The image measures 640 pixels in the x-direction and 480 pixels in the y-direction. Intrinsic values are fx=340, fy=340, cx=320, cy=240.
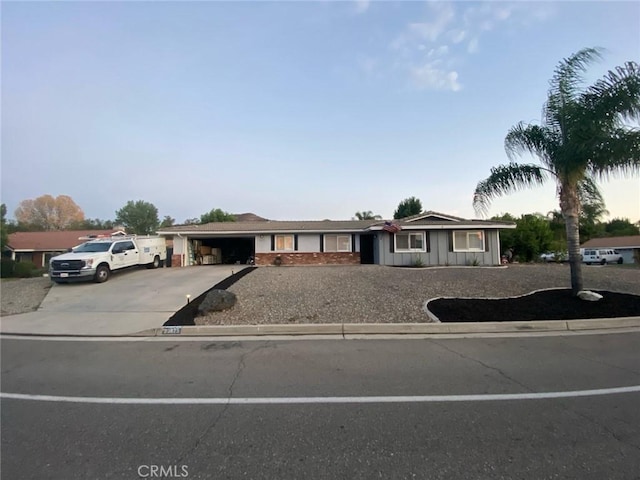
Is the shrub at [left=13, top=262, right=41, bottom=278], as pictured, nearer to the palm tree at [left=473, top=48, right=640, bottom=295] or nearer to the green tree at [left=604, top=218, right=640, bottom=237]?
the palm tree at [left=473, top=48, right=640, bottom=295]

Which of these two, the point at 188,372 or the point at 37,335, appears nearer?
the point at 188,372

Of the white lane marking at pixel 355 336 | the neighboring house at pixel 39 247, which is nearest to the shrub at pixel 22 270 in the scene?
the neighboring house at pixel 39 247

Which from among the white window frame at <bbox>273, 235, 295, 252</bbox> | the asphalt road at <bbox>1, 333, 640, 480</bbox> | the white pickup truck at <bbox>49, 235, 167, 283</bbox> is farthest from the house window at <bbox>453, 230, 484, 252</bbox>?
the white pickup truck at <bbox>49, 235, 167, 283</bbox>

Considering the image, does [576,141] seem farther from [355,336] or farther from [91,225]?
[91,225]

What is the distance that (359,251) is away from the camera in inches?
960

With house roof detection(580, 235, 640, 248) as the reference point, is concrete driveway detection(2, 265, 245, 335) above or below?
below

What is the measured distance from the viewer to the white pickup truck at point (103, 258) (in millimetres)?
14930

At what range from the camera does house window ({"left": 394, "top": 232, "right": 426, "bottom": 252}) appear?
22078mm

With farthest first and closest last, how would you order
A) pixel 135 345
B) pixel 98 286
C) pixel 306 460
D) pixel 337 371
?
pixel 98 286 < pixel 135 345 < pixel 337 371 < pixel 306 460

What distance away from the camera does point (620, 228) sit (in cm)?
7012

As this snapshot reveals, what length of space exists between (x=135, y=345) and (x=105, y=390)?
8.90 feet

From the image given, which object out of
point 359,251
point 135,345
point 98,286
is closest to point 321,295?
point 135,345

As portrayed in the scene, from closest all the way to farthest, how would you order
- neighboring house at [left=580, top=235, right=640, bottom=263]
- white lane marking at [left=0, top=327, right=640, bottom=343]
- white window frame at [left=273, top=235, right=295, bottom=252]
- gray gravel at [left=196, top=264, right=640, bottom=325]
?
white lane marking at [left=0, top=327, right=640, bottom=343], gray gravel at [left=196, top=264, right=640, bottom=325], white window frame at [left=273, top=235, right=295, bottom=252], neighboring house at [left=580, top=235, right=640, bottom=263]

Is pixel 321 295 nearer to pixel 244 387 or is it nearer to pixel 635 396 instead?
pixel 244 387
